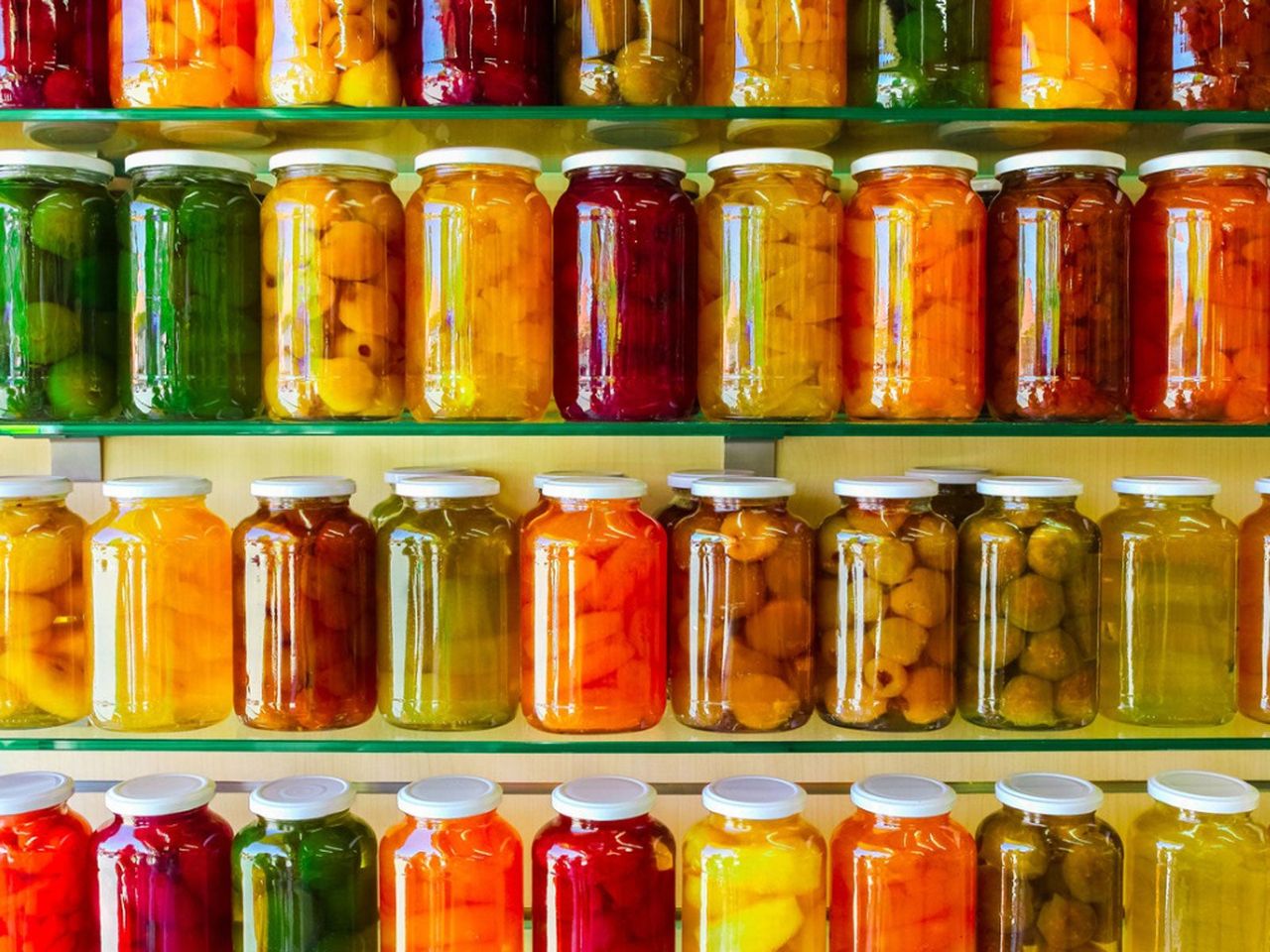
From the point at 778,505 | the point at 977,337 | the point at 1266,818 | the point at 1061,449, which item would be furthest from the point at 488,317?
the point at 1266,818

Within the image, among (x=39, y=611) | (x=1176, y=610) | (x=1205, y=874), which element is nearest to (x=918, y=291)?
(x=1176, y=610)

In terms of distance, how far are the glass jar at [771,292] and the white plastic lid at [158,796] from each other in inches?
24.0

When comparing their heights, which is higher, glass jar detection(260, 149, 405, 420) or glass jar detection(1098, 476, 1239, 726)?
glass jar detection(260, 149, 405, 420)

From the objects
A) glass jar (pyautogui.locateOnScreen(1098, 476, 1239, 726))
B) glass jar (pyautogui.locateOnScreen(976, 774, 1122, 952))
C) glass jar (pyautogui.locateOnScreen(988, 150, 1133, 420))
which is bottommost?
glass jar (pyautogui.locateOnScreen(976, 774, 1122, 952))

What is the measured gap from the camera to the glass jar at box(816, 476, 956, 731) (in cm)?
101

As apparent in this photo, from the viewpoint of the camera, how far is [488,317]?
0.99 metres

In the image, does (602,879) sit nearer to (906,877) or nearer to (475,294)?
(906,877)

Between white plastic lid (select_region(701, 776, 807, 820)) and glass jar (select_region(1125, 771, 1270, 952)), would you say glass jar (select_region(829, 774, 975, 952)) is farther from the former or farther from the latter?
glass jar (select_region(1125, 771, 1270, 952))

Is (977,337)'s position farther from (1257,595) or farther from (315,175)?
(315,175)

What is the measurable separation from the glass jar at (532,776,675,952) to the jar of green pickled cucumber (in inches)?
23.4

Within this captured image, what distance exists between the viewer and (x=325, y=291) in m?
0.98

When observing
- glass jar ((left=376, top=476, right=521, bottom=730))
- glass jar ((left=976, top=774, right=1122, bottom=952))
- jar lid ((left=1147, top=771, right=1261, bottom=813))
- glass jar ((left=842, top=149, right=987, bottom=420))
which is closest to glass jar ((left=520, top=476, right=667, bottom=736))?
glass jar ((left=376, top=476, right=521, bottom=730))

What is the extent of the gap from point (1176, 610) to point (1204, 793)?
0.17m

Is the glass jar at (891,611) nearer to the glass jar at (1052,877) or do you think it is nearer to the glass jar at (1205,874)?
the glass jar at (1052,877)
